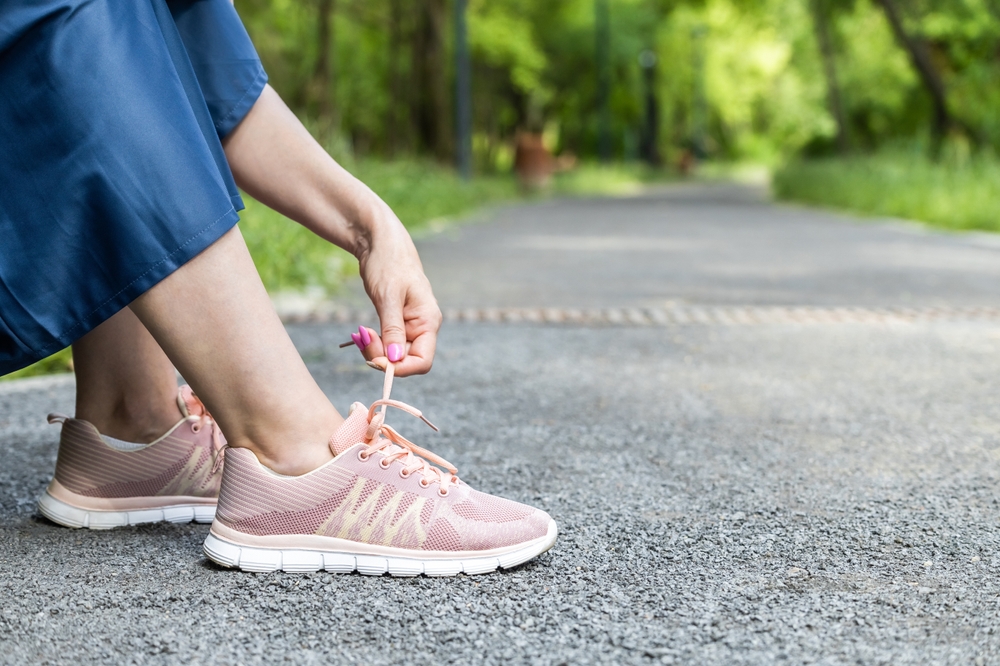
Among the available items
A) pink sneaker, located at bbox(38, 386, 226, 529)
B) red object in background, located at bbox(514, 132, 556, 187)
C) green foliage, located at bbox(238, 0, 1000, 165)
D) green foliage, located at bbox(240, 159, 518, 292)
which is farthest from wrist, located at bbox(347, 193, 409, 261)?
red object in background, located at bbox(514, 132, 556, 187)

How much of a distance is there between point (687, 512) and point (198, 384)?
983 mm

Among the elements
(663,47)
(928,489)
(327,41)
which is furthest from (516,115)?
(928,489)

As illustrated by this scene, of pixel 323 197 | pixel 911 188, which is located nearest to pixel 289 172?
pixel 323 197

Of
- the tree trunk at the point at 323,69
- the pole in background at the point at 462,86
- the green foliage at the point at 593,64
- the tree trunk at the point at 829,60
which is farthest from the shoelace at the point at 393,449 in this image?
the tree trunk at the point at 829,60

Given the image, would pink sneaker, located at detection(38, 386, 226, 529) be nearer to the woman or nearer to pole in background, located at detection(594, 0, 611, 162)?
the woman

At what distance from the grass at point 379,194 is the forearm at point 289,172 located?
1739mm

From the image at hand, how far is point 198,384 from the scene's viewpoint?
1.70 meters

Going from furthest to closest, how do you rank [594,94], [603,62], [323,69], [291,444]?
[594,94] < [603,62] < [323,69] < [291,444]

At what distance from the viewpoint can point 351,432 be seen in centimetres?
179

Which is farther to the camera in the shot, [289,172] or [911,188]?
[911,188]

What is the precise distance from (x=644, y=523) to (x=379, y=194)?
8335 mm

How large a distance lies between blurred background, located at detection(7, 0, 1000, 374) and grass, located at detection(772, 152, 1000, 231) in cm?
4

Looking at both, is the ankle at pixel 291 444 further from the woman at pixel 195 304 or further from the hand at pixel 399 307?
the hand at pixel 399 307

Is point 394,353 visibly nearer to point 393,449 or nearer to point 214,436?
point 393,449
